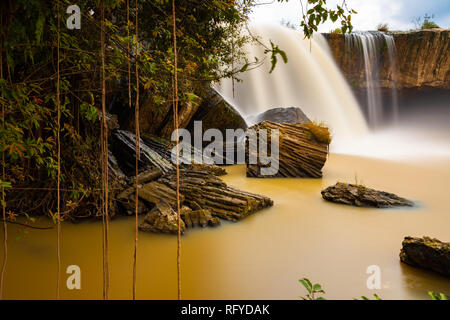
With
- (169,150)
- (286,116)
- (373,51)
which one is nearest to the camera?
(169,150)

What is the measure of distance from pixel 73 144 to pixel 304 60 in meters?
11.1

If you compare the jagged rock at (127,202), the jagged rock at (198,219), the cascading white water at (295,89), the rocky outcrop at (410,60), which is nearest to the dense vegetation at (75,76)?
the jagged rock at (127,202)

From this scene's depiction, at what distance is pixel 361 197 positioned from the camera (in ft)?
12.6

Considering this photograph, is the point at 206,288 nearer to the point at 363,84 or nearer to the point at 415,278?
the point at 415,278

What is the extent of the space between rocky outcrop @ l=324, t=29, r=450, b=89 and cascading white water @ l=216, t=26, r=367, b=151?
2121mm

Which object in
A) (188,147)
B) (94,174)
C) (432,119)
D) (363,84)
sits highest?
(363,84)

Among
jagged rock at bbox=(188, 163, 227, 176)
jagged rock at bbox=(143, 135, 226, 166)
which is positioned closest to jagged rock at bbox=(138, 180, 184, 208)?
jagged rock at bbox=(143, 135, 226, 166)

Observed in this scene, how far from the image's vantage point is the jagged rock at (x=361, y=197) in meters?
3.80

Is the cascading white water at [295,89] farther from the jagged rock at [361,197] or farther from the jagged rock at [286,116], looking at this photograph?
the jagged rock at [361,197]

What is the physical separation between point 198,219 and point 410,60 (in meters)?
14.8

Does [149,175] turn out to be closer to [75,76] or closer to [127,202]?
[127,202]

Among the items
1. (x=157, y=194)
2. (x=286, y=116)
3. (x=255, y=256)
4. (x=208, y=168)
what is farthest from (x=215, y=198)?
(x=286, y=116)

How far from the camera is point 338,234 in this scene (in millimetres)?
2924
